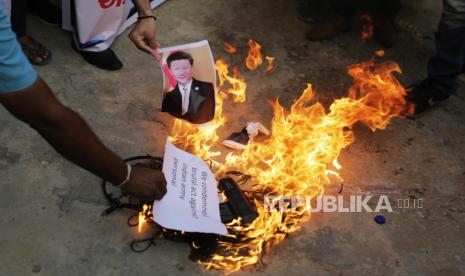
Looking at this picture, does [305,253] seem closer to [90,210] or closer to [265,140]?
[265,140]

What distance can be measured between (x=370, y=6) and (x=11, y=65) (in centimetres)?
343

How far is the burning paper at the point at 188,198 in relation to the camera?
2.21 metres

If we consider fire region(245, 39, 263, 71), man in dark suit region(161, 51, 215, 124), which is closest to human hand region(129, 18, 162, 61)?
man in dark suit region(161, 51, 215, 124)

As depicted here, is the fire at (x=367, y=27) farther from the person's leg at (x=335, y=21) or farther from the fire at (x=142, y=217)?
the fire at (x=142, y=217)

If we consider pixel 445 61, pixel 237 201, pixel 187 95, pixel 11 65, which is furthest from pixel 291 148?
pixel 11 65

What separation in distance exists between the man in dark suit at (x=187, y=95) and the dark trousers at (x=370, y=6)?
182 cm

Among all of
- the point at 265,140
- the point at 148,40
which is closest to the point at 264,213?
the point at 265,140

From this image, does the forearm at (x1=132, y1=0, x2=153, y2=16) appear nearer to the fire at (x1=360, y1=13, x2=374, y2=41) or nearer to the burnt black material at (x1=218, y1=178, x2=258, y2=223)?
the burnt black material at (x1=218, y1=178, x2=258, y2=223)

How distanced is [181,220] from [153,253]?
29 centimetres

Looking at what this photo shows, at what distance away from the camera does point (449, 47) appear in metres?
3.15

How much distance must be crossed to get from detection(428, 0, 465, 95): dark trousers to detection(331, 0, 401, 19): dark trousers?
3.23ft

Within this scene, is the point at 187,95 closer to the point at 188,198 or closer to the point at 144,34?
the point at 144,34

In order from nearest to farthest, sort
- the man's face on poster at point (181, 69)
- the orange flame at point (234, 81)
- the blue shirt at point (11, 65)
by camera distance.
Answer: the blue shirt at point (11, 65), the man's face on poster at point (181, 69), the orange flame at point (234, 81)

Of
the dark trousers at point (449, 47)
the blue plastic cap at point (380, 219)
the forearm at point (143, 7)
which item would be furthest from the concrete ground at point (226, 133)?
the forearm at point (143, 7)
